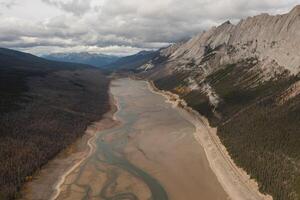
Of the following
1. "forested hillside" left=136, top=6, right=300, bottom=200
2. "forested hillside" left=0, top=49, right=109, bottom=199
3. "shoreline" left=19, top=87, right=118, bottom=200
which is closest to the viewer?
"shoreline" left=19, top=87, right=118, bottom=200

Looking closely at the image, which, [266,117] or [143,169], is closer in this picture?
[143,169]

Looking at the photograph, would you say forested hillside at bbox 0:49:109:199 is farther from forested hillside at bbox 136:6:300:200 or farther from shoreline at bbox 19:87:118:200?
forested hillside at bbox 136:6:300:200

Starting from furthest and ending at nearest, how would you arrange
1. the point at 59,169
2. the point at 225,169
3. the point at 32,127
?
the point at 32,127
the point at 59,169
the point at 225,169

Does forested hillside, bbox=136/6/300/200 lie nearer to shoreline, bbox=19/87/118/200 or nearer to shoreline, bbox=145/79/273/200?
shoreline, bbox=145/79/273/200

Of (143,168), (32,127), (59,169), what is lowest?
(143,168)

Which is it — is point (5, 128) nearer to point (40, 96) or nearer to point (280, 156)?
point (40, 96)

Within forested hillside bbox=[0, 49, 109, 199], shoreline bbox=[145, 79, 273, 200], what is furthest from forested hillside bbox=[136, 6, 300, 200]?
forested hillside bbox=[0, 49, 109, 199]

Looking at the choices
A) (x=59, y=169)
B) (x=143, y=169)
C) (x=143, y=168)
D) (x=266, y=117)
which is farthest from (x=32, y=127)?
(x=266, y=117)

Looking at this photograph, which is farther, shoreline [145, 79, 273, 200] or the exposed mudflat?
the exposed mudflat

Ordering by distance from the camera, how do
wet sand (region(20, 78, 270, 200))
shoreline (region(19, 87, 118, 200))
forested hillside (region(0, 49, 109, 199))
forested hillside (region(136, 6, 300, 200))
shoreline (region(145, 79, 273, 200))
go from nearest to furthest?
shoreline (region(145, 79, 273, 200)), wet sand (region(20, 78, 270, 200)), shoreline (region(19, 87, 118, 200)), forested hillside (region(136, 6, 300, 200)), forested hillside (region(0, 49, 109, 199))

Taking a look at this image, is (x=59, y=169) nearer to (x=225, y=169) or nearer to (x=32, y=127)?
(x=32, y=127)

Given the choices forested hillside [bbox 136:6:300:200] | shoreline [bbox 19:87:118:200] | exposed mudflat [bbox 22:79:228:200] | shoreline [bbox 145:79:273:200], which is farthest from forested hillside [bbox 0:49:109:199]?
forested hillside [bbox 136:6:300:200]
